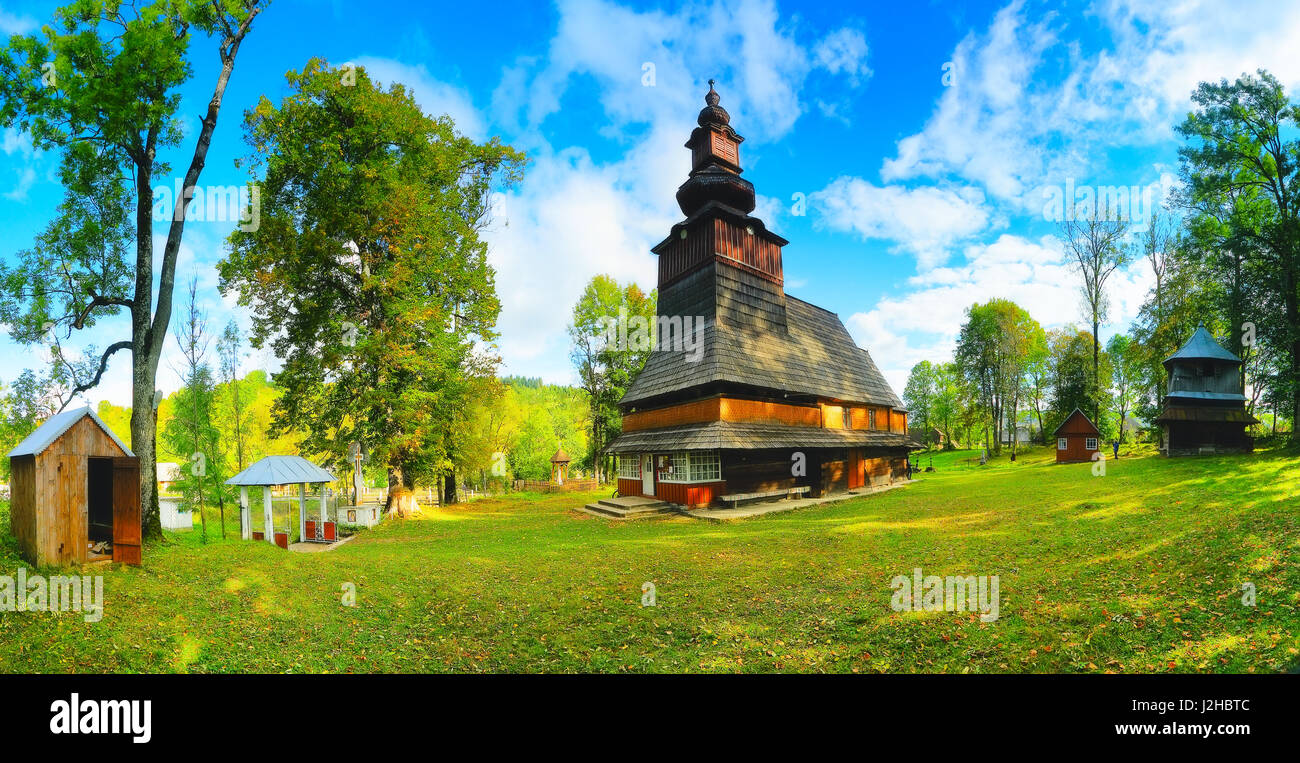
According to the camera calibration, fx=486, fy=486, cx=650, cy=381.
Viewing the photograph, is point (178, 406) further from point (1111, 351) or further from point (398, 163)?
point (1111, 351)

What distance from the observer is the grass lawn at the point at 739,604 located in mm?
6059

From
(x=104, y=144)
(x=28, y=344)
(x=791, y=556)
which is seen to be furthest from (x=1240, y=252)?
(x=28, y=344)

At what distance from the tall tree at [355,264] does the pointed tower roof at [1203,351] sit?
3918 cm

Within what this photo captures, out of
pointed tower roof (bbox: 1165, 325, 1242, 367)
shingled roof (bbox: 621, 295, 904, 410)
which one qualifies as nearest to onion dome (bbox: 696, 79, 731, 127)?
shingled roof (bbox: 621, 295, 904, 410)

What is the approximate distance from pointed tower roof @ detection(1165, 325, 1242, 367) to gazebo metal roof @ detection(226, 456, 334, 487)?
42.6 meters

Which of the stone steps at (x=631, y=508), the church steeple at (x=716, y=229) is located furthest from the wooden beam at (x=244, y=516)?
the church steeple at (x=716, y=229)

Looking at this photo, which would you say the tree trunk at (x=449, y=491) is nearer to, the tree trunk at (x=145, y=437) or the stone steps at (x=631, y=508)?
the stone steps at (x=631, y=508)

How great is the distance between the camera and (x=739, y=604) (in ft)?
27.0

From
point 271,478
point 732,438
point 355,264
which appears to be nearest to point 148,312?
point 271,478

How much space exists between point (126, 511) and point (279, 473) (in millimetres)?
6371

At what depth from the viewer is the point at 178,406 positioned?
19047mm

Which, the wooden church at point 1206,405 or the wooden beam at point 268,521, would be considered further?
the wooden church at point 1206,405

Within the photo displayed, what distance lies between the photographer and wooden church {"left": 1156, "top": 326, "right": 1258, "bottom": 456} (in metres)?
25.6

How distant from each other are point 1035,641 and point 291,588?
1206 centimetres
